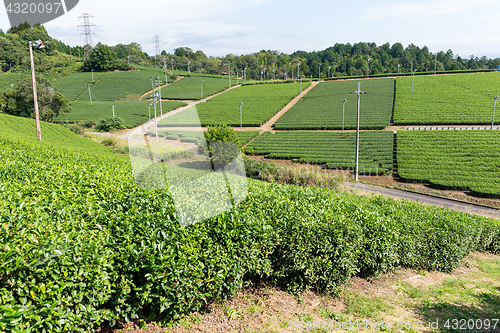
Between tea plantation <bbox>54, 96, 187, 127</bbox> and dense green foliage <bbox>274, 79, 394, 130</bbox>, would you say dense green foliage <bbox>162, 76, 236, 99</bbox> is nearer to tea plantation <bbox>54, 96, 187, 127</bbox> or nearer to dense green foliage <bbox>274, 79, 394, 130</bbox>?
tea plantation <bbox>54, 96, 187, 127</bbox>

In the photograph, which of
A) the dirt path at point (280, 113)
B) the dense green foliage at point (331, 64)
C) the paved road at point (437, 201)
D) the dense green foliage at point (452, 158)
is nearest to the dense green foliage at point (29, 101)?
the dirt path at point (280, 113)

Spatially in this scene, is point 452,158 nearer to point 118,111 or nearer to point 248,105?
point 248,105

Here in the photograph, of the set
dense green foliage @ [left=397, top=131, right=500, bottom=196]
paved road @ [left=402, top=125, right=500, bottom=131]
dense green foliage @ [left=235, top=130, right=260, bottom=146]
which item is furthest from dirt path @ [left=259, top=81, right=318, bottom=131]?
paved road @ [left=402, top=125, right=500, bottom=131]

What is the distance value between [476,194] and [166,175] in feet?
106

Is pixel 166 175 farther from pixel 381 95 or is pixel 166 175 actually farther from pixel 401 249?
pixel 381 95

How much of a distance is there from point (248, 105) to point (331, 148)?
36382 millimetres

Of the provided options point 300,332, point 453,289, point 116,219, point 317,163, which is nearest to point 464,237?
point 453,289

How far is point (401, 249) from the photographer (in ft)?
26.4

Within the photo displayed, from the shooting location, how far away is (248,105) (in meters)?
75.7

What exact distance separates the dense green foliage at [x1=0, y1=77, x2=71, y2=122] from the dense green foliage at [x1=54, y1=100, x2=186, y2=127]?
940cm

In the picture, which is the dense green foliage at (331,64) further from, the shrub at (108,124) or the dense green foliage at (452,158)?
the dense green foliage at (452,158)

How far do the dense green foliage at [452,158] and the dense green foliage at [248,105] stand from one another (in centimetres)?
2844

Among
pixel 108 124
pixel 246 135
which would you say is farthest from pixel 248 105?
pixel 108 124

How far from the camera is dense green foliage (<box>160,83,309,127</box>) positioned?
62.4m
